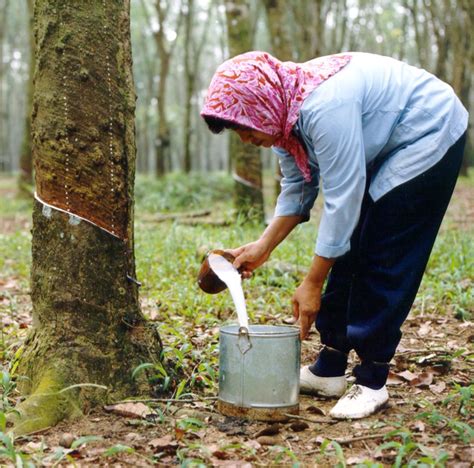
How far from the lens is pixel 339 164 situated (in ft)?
8.04

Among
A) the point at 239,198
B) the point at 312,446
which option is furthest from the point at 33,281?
the point at 239,198

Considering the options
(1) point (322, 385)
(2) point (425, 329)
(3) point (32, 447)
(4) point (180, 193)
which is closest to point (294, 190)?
(1) point (322, 385)

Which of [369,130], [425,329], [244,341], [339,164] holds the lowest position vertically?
[425,329]

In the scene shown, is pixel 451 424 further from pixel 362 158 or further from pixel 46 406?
pixel 46 406

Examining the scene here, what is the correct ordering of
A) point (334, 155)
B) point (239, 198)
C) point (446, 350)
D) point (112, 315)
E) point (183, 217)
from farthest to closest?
point (183, 217)
point (239, 198)
point (446, 350)
point (112, 315)
point (334, 155)

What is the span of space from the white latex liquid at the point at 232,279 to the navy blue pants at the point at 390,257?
481mm

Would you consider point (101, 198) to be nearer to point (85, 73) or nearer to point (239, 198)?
point (85, 73)

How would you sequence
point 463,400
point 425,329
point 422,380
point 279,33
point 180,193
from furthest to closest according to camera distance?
1. point 180,193
2. point 279,33
3. point 425,329
4. point 422,380
5. point 463,400

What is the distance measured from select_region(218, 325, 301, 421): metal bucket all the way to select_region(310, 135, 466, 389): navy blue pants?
307 mm

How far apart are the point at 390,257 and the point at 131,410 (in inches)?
47.8

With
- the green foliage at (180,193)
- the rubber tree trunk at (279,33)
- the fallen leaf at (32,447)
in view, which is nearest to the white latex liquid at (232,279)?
the fallen leaf at (32,447)

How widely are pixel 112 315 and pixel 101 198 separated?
1.63 ft

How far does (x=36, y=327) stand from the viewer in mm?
2893

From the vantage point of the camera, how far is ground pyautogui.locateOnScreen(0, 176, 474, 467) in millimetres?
2352
